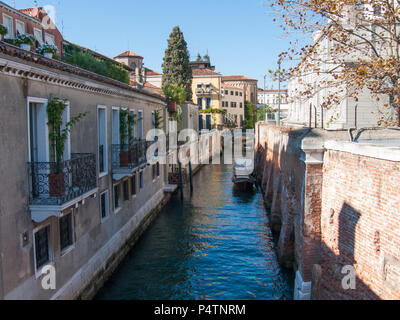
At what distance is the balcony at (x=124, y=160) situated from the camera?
12172 millimetres

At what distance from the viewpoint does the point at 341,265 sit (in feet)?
24.0

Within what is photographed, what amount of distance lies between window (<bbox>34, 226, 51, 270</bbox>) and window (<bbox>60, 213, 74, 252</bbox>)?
611 millimetres

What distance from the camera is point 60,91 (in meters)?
8.41

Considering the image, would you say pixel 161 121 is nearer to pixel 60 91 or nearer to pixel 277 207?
pixel 277 207

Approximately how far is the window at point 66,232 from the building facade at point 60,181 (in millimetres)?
22

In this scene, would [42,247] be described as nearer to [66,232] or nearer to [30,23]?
[66,232]

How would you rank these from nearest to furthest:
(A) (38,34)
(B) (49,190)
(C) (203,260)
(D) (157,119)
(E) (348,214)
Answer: (E) (348,214)
(B) (49,190)
(C) (203,260)
(D) (157,119)
(A) (38,34)

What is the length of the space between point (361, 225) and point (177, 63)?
127 feet

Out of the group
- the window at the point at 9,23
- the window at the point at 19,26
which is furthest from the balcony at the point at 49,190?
the window at the point at 19,26

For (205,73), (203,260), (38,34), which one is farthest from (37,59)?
(205,73)

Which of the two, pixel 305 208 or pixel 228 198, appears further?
pixel 228 198
